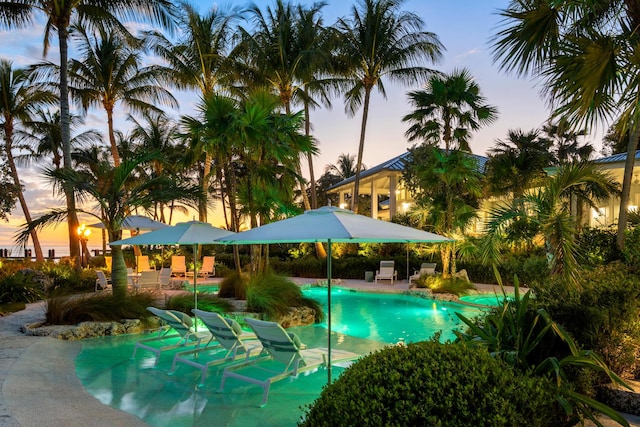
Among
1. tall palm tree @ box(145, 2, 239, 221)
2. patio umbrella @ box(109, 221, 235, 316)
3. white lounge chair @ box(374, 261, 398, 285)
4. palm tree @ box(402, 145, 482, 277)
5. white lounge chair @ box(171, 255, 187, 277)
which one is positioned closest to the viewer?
patio umbrella @ box(109, 221, 235, 316)

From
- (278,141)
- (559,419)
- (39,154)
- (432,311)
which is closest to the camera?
(559,419)

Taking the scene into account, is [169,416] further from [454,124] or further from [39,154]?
[39,154]

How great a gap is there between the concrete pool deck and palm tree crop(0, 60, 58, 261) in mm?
16705

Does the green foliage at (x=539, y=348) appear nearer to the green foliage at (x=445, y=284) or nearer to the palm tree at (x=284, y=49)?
the green foliage at (x=445, y=284)

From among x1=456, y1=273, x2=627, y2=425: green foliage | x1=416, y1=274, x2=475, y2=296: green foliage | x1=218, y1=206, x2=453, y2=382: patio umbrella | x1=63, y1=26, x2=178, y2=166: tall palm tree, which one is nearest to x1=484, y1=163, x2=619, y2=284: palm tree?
x1=218, y1=206, x2=453, y2=382: patio umbrella

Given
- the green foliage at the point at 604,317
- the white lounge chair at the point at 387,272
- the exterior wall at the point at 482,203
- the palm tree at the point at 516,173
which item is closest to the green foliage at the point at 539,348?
the green foliage at the point at 604,317

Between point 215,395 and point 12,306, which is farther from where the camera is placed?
point 12,306

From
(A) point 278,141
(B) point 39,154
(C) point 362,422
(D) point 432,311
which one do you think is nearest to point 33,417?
(C) point 362,422

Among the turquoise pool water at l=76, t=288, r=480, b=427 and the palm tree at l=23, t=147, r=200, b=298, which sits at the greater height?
the palm tree at l=23, t=147, r=200, b=298

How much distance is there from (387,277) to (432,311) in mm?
5731

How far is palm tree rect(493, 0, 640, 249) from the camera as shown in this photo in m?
5.79

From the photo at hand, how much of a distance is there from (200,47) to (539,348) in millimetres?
20877

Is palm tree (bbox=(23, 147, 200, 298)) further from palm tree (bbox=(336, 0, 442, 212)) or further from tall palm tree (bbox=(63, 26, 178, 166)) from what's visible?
palm tree (bbox=(336, 0, 442, 212))

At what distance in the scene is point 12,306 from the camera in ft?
38.1
